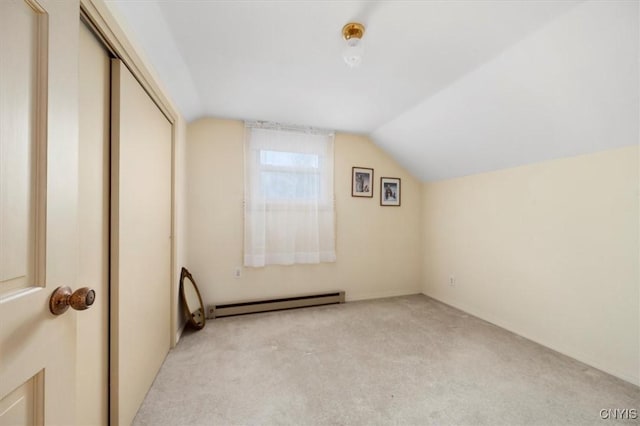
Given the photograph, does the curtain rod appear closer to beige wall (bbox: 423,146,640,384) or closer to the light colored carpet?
beige wall (bbox: 423,146,640,384)

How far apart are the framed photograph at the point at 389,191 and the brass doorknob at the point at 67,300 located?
10.9 ft

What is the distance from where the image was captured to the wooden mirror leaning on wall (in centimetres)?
245

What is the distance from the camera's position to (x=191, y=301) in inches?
103

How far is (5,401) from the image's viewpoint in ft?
1.65

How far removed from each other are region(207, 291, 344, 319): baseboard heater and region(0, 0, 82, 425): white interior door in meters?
2.25

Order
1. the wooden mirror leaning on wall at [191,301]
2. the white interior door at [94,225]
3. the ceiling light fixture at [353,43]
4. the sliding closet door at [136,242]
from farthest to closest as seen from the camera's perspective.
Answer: the wooden mirror leaning on wall at [191,301]
the ceiling light fixture at [353,43]
the sliding closet door at [136,242]
the white interior door at [94,225]

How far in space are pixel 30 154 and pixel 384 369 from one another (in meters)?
2.18

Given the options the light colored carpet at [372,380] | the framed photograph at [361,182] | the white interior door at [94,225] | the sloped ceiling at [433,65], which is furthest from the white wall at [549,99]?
the white interior door at [94,225]

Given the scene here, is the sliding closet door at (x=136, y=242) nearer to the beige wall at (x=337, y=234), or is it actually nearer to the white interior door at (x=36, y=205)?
the white interior door at (x=36, y=205)

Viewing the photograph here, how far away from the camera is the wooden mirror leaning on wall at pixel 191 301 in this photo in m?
2.45

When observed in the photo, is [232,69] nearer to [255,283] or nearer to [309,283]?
[255,283]

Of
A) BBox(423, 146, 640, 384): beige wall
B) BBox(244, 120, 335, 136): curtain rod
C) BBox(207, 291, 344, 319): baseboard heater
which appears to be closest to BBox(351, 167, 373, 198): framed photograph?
BBox(244, 120, 335, 136): curtain rod

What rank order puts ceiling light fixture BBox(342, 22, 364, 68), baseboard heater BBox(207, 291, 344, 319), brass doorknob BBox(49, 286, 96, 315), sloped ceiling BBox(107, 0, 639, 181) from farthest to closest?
baseboard heater BBox(207, 291, 344, 319) → ceiling light fixture BBox(342, 22, 364, 68) → sloped ceiling BBox(107, 0, 639, 181) → brass doorknob BBox(49, 286, 96, 315)

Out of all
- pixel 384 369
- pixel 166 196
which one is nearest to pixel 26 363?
pixel 166 196
